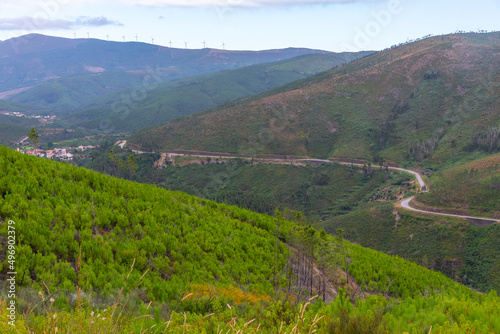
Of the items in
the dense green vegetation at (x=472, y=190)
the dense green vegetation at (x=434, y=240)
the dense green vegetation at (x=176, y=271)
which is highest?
the dense green vegetation at (x=176, y=271)

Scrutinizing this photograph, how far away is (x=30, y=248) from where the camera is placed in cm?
863

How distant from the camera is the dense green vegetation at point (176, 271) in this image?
5660 millimetres

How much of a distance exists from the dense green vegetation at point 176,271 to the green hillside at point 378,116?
250 feet

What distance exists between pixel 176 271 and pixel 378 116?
10410 centimetres

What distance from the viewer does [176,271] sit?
36.5 feet

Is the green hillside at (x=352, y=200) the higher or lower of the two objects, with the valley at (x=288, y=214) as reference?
lower

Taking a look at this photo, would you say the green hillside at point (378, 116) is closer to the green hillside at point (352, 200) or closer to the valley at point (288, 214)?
the valley at point (288, 214)

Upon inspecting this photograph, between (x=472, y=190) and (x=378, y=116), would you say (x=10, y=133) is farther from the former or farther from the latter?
(x=472, y=190)

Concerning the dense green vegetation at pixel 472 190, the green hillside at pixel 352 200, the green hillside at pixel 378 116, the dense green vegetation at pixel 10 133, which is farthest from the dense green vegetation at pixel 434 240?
the dense green vegetation at pixel 10 133

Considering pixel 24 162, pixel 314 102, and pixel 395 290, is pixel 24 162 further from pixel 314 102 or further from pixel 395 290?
pixel 314 102

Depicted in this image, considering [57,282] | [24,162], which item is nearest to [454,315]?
[57,282]

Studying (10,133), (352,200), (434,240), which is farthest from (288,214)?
(10,133)

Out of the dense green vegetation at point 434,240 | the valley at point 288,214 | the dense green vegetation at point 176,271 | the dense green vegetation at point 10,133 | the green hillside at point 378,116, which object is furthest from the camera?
the dense green vegetation at point 10,133

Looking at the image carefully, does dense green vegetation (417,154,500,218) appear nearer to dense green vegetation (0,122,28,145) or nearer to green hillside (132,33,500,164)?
green hillside (132,33,500,164)
